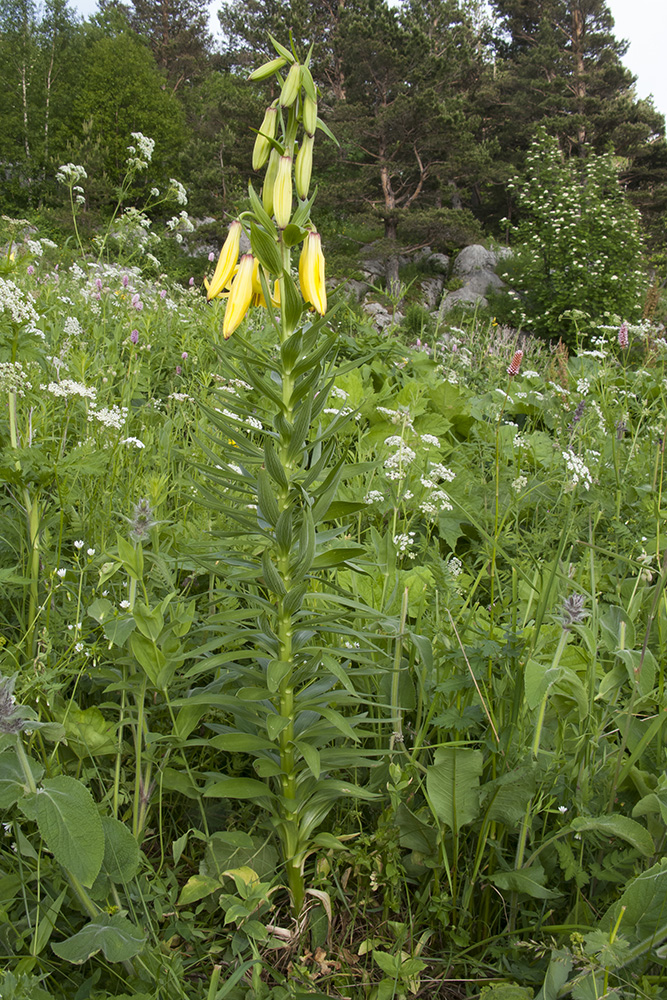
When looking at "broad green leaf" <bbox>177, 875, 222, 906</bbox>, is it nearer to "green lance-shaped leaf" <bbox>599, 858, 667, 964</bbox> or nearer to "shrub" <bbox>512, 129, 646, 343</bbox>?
"green lance-shaped leaf" <bbox>599, 858, 667, 964</bbox>

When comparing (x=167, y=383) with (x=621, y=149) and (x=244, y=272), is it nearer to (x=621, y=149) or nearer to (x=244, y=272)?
(x=244, y=272)

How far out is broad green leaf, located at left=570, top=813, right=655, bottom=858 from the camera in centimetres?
101

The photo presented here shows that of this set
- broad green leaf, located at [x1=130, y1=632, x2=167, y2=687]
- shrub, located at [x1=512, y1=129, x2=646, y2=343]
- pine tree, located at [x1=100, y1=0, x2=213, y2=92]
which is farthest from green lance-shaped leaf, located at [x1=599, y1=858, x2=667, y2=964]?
pine tree, located at [x1=100, y1=0, x2=213, y2=92]

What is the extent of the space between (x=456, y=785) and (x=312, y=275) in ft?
3.12

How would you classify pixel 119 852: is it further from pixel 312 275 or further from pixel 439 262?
pixel 439 262

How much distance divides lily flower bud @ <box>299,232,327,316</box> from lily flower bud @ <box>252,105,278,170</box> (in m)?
0.15

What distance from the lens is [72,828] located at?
90 centimetres

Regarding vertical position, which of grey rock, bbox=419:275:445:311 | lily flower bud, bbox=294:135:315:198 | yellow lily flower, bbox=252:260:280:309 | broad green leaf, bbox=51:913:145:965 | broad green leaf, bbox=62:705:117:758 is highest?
grey rock, bbox=419:275:445:311

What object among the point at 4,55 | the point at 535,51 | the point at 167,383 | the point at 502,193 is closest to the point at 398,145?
the point at 502,193

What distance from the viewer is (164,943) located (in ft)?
3.38

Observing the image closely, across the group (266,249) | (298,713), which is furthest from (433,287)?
(298,713)

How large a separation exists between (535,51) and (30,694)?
36331 millimetres

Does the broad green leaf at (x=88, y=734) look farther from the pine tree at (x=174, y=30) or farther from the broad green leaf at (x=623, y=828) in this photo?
the pine tree at (x=174, y=30)

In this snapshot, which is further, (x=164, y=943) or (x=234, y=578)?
(x=234, y=578)
